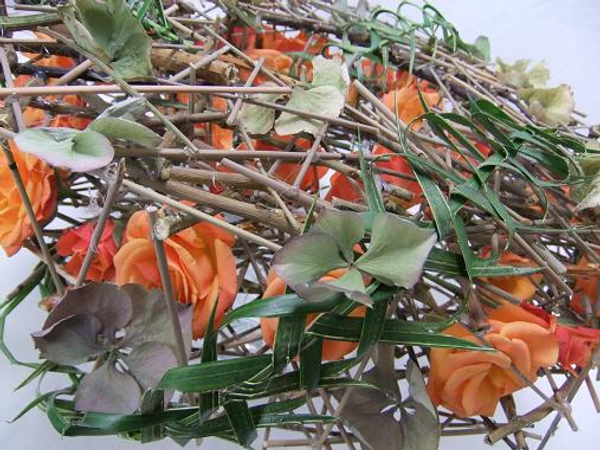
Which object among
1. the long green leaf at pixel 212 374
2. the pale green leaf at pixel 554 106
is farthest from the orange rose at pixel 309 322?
the pale green leaf at pixel 554 106

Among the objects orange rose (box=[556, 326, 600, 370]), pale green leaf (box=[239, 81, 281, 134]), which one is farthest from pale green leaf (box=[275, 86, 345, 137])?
orange rose (box=[556, 326, 600, 370])

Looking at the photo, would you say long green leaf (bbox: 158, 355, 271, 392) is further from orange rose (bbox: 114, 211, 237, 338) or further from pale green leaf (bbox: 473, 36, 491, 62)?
pale green leaf (bbox: 473, 36, 491, 62)

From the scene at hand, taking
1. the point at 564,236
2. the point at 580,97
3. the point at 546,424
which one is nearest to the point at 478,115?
the point at 564,236

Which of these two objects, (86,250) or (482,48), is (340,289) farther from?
(482,48)

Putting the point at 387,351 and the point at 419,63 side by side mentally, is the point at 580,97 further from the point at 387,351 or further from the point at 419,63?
the point at 387,351

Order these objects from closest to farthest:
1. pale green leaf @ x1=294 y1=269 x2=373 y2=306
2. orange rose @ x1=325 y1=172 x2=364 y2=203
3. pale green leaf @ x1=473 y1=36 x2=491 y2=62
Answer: pale green leaf @ x1=294 y1=269 x2=373 y2=306, orange rose @ x1=325 y1=172 x2=364 y2=203, pale green leaf @ x1=473 y1=36 x2=491 y2=62

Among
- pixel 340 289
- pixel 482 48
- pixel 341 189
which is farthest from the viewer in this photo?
pixel 482 48

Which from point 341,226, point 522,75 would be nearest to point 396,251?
point 341,226

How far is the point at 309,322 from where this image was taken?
0.19 m

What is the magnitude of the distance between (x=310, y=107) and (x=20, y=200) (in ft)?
0.35

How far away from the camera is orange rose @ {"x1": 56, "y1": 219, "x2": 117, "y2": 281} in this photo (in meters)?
0.22

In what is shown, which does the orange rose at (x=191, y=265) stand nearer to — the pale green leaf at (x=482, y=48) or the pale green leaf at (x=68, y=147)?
the pale green leaf at (x=68, y=147)

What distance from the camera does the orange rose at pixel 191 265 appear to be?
7.5 inches

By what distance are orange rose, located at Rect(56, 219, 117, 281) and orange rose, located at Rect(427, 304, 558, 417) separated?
11 cm
